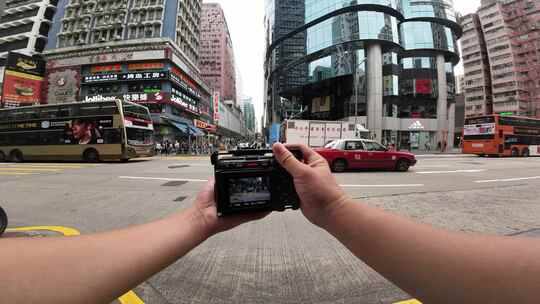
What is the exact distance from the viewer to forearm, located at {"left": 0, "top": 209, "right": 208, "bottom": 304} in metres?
0.78

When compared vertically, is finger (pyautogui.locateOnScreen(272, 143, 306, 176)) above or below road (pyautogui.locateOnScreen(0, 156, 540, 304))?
above

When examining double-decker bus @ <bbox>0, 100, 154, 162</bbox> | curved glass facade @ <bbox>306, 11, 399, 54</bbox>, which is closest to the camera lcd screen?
double-decker bus @ <bbox>0, 100, 154, 162</bbox>

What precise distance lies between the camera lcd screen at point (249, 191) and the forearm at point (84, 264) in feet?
1.42

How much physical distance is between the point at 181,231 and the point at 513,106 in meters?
93.0

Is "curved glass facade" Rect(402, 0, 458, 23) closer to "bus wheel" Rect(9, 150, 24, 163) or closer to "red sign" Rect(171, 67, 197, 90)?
"red sign" Rect(171, 67, 197, 90)

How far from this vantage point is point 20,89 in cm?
3117

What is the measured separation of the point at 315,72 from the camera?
4075cm

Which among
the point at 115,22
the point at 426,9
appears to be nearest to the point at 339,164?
the point at 426,9

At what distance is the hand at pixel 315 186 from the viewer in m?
1.31

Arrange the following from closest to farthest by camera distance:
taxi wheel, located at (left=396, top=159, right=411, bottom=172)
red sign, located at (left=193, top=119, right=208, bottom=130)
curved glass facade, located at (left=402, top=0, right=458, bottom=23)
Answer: taxi wheel, located at (left=396, top=159, right=411, bottom=172)
curved glass facade, located at (left=402, top=0, right=458, bottom=23)
red sign, located at (left=193, top=119, right=208, bottom=130)

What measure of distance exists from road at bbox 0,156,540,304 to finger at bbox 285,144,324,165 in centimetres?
124

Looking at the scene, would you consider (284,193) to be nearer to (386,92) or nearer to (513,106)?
(386,92)

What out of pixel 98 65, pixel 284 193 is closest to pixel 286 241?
pixel 284 193

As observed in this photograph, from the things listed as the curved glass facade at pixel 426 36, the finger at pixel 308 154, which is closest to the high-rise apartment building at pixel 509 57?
the curved glass facade at pixel 426 36
